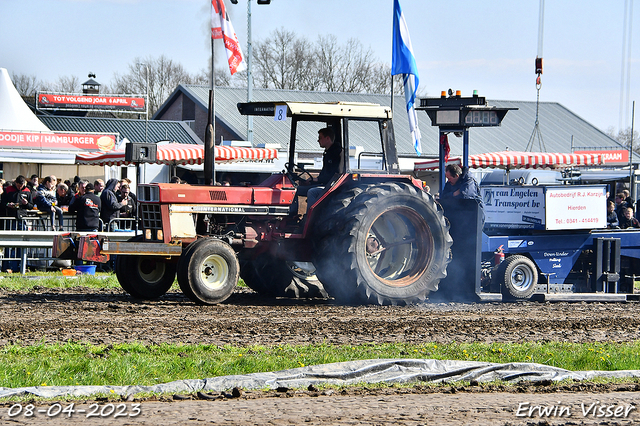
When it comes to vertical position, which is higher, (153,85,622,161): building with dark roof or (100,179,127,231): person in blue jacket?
(153,85,622,161): building with dark roof

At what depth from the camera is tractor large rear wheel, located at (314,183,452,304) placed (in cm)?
988

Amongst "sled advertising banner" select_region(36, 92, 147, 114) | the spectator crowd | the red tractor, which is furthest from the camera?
"sled advertising banner" select_region(36, 92, 147, 114)

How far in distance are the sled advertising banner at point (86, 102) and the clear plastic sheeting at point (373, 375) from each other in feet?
154

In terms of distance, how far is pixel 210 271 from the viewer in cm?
974

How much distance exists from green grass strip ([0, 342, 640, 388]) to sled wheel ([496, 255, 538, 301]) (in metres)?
3.79

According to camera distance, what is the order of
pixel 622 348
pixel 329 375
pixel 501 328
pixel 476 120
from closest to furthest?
pixel 329 375 → pixel 622 348 → pixel 501 328 → pixel 476 120

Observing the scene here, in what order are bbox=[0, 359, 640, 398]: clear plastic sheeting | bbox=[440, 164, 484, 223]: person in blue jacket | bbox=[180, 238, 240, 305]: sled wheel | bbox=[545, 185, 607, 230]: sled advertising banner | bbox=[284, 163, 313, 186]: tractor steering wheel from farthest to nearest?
bbox=[545, 185, 607, 230]: sled advertising banner < bbox=[440, 164, 484, 223]: person in blue jacket < bbox=[284, 163, 313, 186]: tractor steering wheel < bbox=[180, 238, 240, 305]: sled wheel < bbox=[0, 359, 640, 398]: clear plastic sheeting

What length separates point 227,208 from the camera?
1025 cm

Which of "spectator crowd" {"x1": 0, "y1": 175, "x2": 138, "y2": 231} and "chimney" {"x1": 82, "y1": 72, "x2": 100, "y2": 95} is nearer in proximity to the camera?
"spectator crowd" {"x1": 0, "y1": 175, "x2": 138, "y2": 231}

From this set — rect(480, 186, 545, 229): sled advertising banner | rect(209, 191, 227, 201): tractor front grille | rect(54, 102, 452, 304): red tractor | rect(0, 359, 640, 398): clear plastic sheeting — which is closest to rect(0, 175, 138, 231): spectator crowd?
rect(54, 102, 452, 304): red tractor

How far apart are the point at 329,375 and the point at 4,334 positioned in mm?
3502

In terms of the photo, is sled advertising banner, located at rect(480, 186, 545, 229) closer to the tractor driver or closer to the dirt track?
the dirt track

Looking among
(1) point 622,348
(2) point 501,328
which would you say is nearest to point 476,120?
(2) point 501,328

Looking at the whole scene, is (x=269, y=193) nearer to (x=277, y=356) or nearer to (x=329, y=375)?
(x=277, y=356)
